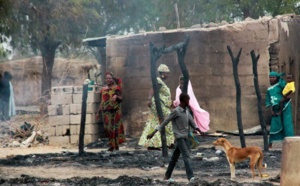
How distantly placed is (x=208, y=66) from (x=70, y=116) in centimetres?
317

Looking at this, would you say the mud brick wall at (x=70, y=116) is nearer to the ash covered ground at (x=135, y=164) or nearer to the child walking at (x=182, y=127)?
the ash covered ground at (x=135, y=164)

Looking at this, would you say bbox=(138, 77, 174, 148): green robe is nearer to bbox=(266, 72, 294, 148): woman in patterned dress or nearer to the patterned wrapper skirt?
the patterned wrapper skirt

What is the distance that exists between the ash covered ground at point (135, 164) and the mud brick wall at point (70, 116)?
1558mm

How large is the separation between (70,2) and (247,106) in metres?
12.8

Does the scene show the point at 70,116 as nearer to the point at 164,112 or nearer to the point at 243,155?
the point at 164,112

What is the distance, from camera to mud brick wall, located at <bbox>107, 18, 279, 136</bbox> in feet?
53.7

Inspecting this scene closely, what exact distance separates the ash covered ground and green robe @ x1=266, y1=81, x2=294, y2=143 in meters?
0.67

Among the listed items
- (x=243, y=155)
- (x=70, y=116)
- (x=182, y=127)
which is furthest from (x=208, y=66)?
(x=182, y=127)

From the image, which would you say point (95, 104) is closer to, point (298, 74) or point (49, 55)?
point (298, 74)

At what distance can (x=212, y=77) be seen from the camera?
16766 mm

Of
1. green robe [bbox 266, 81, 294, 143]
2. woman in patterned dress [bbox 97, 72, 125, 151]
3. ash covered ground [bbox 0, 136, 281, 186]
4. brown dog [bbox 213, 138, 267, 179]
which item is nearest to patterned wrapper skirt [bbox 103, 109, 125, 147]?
woman in patterned dress [bbox 97, 72, 125, 151]

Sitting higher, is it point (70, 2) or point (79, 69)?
point (70, 2)

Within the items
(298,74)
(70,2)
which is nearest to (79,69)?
(70,2)

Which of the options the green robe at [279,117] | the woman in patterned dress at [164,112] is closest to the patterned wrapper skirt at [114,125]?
the woman in patterned dress at [164,112]
